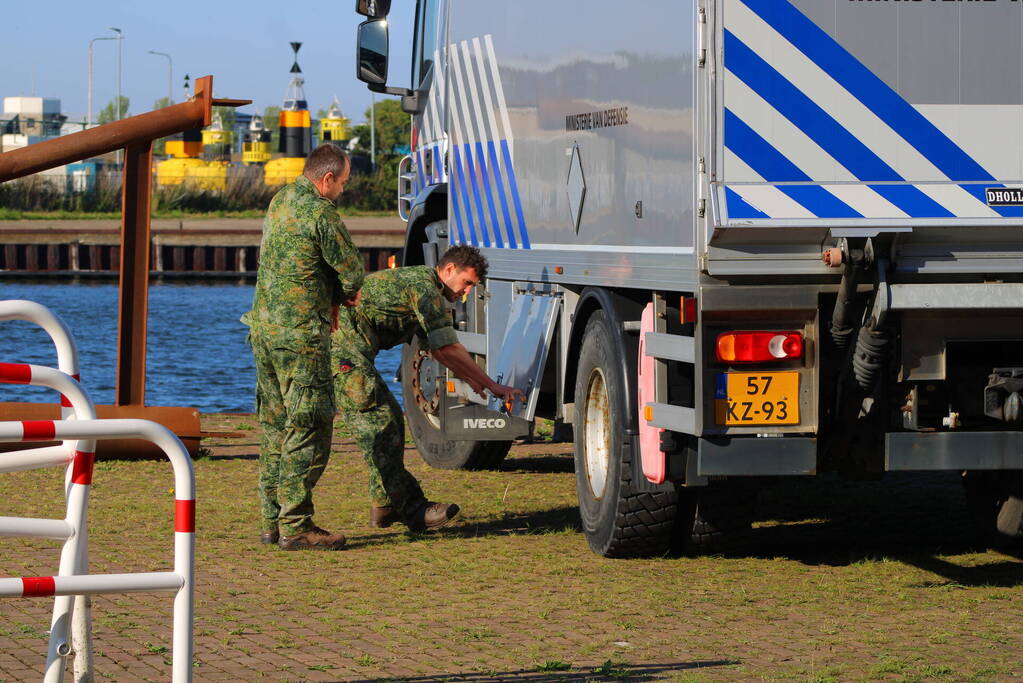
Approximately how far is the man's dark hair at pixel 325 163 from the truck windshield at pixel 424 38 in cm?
337

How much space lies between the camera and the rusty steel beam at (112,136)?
1126 cm

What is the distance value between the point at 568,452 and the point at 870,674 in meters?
7.29

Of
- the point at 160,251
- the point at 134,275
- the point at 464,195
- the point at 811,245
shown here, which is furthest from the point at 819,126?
the point at 160,251

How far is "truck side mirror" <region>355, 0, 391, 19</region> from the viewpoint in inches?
478

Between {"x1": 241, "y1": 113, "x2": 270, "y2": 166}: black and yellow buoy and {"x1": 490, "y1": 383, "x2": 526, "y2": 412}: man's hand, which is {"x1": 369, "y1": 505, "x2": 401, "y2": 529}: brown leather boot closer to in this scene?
{"x1": 490, "y1": 383, "x2": 526, "y2": 412}: man's hand

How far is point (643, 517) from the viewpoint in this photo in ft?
26.2

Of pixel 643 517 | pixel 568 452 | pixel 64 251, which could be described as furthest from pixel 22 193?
pixel 643 517

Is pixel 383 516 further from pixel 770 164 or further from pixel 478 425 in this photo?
pixel 770 164

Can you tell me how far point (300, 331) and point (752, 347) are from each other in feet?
7.80

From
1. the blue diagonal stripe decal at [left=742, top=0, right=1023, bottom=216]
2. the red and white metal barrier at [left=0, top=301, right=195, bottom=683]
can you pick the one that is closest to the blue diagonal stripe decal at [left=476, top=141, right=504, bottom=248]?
the blue diagonal stripe decal at [left=742, top=0, right=1023, bottom=216]

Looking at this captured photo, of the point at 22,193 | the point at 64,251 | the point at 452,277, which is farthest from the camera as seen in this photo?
the point at 22,193

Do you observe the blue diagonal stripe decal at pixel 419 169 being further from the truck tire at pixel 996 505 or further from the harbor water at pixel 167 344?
the truck tire at pixel 996 505

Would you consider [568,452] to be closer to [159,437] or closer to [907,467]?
[907,467]

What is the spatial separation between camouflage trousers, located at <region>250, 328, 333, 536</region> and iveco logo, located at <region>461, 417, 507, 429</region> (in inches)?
91.0
